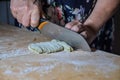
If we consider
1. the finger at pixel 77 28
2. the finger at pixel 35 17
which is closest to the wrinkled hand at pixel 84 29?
the finger at pixel 77 28

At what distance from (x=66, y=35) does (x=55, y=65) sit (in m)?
0.19

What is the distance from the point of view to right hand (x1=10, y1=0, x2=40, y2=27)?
916 mm

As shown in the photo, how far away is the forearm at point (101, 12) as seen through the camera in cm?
96

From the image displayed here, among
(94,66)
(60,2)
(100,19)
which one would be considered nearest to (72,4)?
(60,2)

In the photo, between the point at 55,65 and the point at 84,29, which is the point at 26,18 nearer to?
the point at 84,29

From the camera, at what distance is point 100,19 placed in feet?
3.22

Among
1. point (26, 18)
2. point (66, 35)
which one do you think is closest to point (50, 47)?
point (66, 35)

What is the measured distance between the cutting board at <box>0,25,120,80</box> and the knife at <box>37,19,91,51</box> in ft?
0.09

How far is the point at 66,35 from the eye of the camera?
86cm

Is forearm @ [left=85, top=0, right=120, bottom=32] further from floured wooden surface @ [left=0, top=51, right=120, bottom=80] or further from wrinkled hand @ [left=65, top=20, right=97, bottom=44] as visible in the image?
floured wooden surface @ [left=0, top=51, right=120, bottom=80]

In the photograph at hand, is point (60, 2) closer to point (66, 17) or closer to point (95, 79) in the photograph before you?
point (66, 17)

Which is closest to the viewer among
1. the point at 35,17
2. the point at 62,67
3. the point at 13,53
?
the point at 62,67

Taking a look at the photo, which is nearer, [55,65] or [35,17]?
[55,65]

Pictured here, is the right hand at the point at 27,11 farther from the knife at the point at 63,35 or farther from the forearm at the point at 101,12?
the forearm at the point at 101,12
